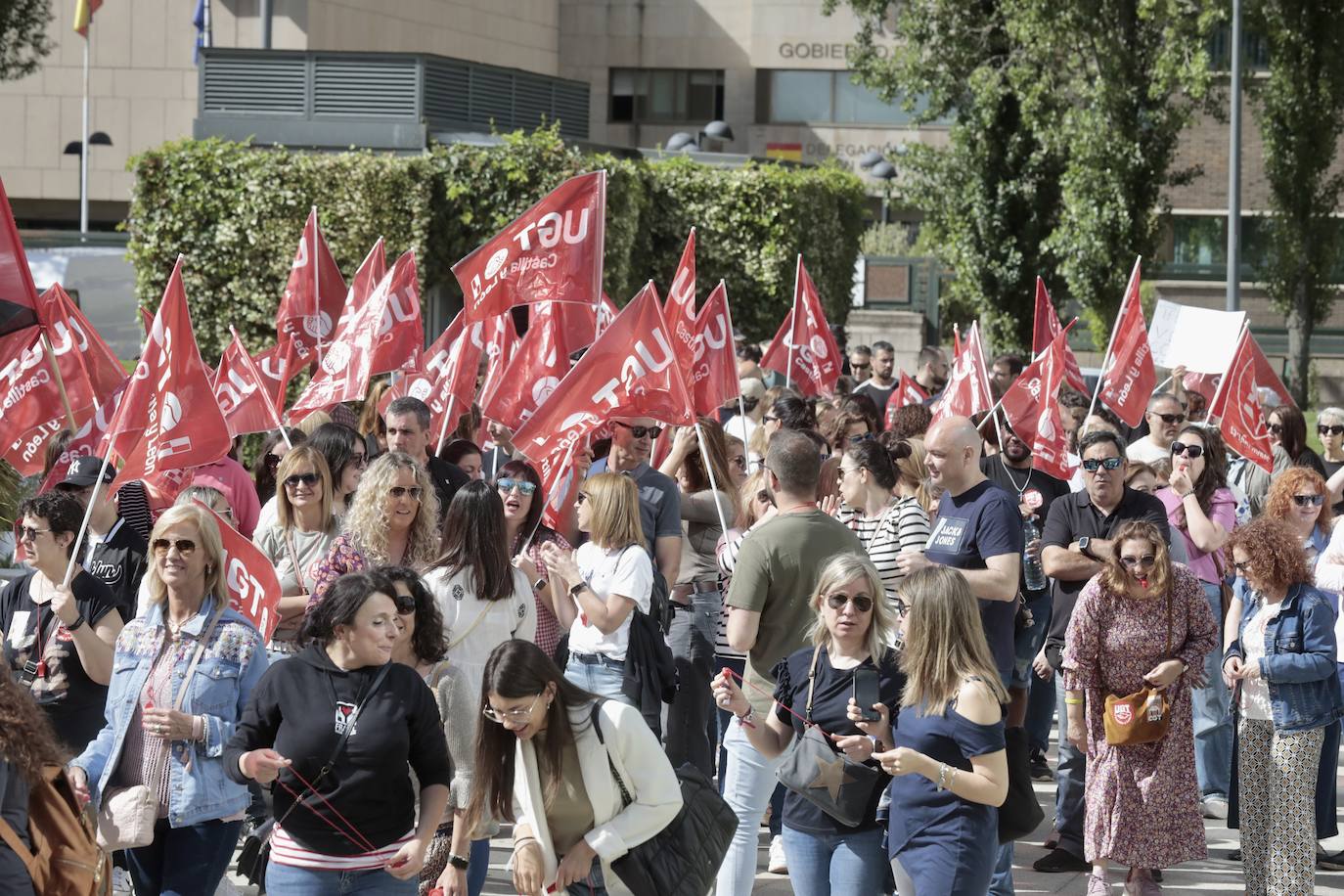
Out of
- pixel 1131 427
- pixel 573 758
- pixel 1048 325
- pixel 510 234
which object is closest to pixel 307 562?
pixel 573 758

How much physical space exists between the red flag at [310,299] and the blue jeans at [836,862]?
27.2 ft

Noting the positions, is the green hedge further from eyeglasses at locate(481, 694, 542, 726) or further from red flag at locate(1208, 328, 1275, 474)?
eyeglasses at locate(481, 694, 542, 726)

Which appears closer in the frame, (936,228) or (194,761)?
(194,761)

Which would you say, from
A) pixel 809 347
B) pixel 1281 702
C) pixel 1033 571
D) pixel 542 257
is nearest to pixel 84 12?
pixel 809 347

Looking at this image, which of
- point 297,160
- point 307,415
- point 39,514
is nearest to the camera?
point 39,514

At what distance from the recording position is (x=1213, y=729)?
30.9 ft

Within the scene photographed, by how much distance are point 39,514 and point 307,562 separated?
1224mm

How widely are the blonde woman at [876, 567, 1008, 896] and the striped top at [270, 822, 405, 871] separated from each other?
1.45 m

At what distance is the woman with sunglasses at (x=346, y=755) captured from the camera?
523cm

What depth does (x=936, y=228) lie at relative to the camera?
3356 cm

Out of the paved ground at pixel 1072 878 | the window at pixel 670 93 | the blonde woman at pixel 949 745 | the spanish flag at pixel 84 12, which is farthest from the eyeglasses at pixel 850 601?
Answer: the window at pixel 670 93

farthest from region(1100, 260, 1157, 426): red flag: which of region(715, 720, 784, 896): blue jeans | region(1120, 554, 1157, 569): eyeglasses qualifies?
region(715, 720, 784, 896): blue jeans

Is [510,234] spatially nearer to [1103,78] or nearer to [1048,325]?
[1048,325]

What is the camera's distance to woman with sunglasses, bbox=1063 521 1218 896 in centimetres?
734
